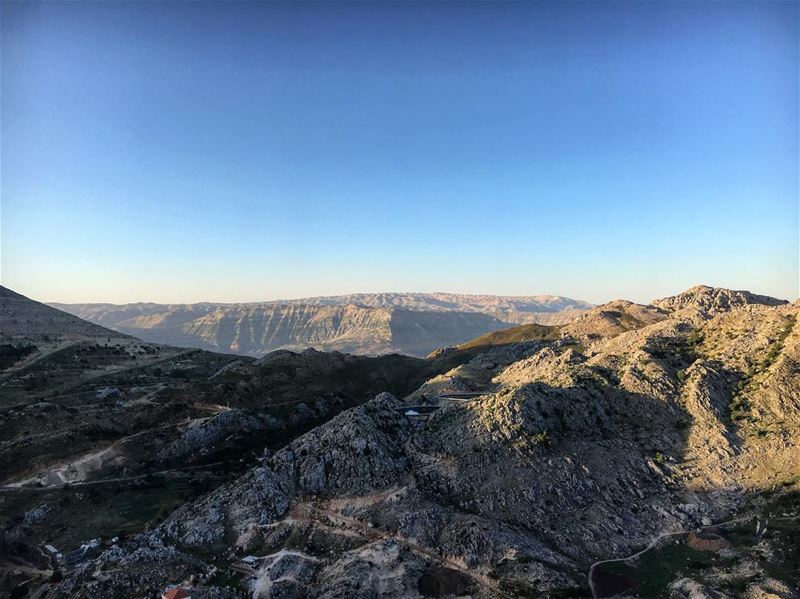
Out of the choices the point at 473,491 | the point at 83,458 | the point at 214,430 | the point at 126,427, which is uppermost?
the point at 473,491

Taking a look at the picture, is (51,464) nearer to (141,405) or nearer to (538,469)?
(141,405)

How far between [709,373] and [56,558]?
91.3 meters

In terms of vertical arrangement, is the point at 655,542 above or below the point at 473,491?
below

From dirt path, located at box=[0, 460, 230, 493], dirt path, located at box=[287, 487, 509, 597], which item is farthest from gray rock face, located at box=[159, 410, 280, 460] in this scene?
dirt path, located at box=[287, 487, 509, 597]

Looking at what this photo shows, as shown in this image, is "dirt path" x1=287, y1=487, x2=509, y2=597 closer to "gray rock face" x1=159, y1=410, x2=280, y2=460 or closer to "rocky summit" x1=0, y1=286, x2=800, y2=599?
"rocky summit" x1=0, y1=286, x2=800, y2=599

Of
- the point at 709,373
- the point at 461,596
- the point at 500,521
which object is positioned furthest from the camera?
the point at 709,373

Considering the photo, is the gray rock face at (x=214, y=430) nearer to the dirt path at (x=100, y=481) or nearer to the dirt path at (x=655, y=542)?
the dirt path at (x=100, y=481)

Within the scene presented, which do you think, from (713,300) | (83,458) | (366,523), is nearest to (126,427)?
(83,458)

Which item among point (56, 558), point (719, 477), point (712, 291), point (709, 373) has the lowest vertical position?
point (56, 558)

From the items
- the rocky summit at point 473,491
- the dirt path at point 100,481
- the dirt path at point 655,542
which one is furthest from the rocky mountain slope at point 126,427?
the dirt path at point 655,542

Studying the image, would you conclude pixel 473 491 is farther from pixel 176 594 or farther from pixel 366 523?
pixel 176 594

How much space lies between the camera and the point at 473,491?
2378 inches

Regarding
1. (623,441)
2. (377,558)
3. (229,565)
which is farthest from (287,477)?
(623,441)

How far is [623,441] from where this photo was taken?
68.7m
